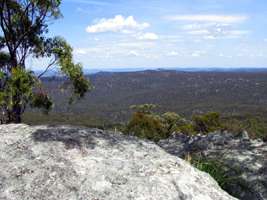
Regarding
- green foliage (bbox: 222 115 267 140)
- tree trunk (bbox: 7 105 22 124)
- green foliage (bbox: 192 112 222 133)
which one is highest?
tree trunk (bbox: 7 105 22 124)

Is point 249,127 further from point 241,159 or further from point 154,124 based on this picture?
point 241,159

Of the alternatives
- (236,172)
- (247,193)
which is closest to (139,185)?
(247,193)

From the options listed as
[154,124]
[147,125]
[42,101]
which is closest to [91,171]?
[42,101]

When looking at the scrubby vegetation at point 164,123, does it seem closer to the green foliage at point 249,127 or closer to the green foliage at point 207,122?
the green foliage at point 207,122

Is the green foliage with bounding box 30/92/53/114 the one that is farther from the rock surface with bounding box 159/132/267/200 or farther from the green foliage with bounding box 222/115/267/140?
the green foliage with bounding box 222/115/267/140

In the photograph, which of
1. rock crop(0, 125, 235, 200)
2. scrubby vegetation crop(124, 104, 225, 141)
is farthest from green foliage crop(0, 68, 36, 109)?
scrubby vegetation crop(124, 104, 225, 141)

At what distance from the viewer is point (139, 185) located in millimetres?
6402

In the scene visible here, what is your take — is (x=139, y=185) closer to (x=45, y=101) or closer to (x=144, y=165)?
(x=144, y=165)

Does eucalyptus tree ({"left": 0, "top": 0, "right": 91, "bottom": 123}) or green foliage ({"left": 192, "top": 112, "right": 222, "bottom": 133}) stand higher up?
eucalyptus tree ({"left": 0, "top": 0, "right": 91, "bottom": 123})

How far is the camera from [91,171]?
6641mm

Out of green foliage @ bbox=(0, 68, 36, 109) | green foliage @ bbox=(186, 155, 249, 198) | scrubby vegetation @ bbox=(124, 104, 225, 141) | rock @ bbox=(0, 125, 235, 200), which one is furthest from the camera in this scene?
scrubby vegetation @ bbox=(124, 104, 225, 141)

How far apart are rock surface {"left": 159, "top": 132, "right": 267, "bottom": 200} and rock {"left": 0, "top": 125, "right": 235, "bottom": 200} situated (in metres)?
2.39

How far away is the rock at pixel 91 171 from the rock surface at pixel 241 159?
94.0 inches

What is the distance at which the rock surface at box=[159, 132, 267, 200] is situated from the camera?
30.1 feet
